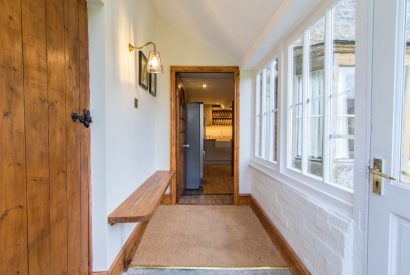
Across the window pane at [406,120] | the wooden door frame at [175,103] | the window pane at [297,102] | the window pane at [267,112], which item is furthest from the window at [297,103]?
the wooden door frame at [175,103]

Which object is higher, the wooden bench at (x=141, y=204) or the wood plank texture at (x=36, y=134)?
the wood plank texture at (x=36, y=134)

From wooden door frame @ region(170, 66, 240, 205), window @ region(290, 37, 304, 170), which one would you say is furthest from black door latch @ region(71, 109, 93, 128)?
wooden door frame @ region(170, 66, 240, 205)

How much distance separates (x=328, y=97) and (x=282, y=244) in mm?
1463

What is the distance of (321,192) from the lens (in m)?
1.77

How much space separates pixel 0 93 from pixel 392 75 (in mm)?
1597

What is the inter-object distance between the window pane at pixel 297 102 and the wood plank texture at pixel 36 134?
1.97 meters

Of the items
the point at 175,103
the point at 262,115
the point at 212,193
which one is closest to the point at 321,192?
the point at 262,115

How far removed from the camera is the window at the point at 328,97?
1.60 m

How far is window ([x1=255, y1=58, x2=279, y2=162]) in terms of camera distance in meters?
3.13

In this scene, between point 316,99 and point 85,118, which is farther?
point 316,99

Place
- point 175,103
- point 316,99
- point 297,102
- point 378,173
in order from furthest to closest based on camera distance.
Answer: point 175,103 → point 297,102 → point 316,99 → point 378,173

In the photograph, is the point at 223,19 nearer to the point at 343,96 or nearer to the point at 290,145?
the point at 290,145

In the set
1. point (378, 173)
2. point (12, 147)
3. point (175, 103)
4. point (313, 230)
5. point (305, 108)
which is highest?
point (175, 103)

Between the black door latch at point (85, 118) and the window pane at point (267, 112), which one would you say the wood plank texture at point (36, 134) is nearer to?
the black door latch at point (85, 118)
